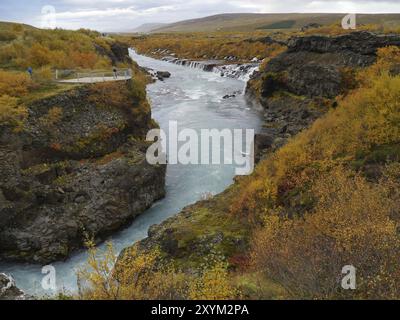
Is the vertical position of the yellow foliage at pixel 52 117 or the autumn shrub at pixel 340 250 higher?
the yellow foliage at pixel 52 117

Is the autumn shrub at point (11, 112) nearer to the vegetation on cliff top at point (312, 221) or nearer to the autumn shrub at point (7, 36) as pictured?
the vegetation on cliff top at point (312, 221)

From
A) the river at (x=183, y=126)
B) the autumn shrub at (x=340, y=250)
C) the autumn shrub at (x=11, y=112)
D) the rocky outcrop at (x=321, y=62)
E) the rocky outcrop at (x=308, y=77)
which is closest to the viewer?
the autumn shrub at (x=340, y=250)

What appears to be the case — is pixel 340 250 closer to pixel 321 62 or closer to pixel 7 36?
pixel 7 36

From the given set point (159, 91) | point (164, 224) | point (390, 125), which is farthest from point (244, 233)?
point (159, 91)

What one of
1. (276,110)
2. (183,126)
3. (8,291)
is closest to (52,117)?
(8,291)

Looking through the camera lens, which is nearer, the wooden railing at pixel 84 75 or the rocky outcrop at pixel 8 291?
the rocky outcrop at pixel 8 291

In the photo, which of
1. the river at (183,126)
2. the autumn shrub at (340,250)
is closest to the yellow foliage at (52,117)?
the river at (183,126)
